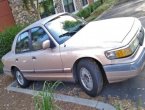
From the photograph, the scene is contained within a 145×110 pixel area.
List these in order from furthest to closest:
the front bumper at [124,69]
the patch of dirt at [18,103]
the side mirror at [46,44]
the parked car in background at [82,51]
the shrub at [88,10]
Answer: the shrub at [88,10] → the side mirror at [46,44] → the patch of dirt at [18,103] → the parked car in background at [82,51] → the front bumper at [124,69]

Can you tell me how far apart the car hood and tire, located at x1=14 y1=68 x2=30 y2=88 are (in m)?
2.28

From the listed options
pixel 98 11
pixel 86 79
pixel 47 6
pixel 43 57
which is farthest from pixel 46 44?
pixel 98 11

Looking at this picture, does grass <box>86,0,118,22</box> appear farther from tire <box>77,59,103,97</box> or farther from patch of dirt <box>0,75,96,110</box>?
tire <box>77,59,103,97</box>

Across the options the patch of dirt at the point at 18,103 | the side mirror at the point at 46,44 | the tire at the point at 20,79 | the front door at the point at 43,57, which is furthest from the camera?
the tire at the point at 20,79

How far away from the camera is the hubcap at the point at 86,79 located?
6444 millimetres

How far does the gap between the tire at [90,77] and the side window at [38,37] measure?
127cm

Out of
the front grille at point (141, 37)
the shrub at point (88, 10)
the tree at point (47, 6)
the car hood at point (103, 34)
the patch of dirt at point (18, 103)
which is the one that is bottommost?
the shrub at point (88, 10)

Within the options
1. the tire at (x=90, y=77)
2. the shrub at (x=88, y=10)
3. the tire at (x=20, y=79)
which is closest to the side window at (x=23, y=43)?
the tire at (x=20, y=79)

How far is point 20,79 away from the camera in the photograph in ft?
29.1

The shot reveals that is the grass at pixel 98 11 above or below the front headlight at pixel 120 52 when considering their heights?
below

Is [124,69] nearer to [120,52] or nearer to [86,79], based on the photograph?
[120,52]

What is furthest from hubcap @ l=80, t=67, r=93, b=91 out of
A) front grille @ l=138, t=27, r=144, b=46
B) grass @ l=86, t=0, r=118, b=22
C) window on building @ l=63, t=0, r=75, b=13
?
window on building @ l=63, t=0, r=75, b=13

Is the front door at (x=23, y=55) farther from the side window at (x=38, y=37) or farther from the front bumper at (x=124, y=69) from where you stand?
the front bumper at (x=124, y=69)

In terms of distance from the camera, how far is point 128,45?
5965 mm
